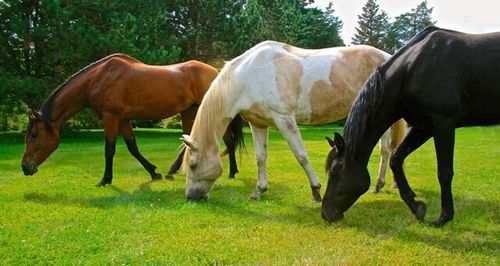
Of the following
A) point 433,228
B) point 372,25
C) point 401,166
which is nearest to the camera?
point 433,228

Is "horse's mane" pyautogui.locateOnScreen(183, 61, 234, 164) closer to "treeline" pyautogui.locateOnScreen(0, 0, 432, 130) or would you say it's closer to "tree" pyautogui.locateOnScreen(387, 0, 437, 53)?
"treeline" pyautogui.locateOnScreen(0, 0, 432, 130)

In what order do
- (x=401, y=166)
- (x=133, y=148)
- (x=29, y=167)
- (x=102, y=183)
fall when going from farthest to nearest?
(x=133, y=148), (x=102, y=183), (x=29, y=167), (x=401, y=166)

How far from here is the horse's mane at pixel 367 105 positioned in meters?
4.19

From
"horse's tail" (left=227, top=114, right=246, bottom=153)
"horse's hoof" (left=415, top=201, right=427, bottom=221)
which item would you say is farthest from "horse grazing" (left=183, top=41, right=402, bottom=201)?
"horse's tail" (left=227, top=114, right=246, bottom=153)

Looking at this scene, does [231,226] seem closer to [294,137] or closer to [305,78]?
[294,137]

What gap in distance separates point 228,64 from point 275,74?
0.70 metres

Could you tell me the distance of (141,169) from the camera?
9062 mm

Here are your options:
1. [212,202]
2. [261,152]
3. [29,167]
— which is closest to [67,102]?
[29,167]

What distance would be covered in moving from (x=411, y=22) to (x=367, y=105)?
5470 centimetres

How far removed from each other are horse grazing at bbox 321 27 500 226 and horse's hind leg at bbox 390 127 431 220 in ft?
0.06

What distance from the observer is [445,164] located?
4.02 metres

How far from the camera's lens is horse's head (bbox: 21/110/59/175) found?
6.83m

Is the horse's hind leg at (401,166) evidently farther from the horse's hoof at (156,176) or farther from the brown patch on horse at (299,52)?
the horse's hoof at (156,176)

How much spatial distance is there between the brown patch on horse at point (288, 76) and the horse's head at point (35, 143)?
391 centimetres
